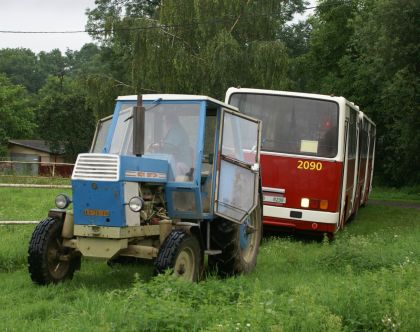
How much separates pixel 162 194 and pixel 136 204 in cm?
91

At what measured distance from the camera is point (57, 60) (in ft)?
405

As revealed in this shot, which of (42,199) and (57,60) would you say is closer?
(42,199)

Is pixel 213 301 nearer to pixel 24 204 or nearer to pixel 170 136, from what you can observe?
pixel 170 136

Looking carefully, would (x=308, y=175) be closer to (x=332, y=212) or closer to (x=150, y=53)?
(x=332, y=212)

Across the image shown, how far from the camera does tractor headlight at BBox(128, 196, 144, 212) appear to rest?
716 cm

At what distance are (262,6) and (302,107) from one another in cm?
2040

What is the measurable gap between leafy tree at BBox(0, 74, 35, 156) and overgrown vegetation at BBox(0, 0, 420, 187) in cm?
654

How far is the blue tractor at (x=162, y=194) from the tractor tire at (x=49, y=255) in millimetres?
12

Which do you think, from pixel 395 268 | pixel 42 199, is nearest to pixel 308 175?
pixel 395 268

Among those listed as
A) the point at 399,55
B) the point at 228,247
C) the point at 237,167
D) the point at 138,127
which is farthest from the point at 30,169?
the point at 138,127

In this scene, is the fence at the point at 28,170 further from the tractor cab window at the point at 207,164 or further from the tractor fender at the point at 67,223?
the tractor fender at the point at 67,223

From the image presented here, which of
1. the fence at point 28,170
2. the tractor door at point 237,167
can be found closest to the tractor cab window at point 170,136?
the tractor door at point 237,167

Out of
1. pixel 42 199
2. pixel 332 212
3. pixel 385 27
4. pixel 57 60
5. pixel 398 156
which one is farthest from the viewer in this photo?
pixel 57 60

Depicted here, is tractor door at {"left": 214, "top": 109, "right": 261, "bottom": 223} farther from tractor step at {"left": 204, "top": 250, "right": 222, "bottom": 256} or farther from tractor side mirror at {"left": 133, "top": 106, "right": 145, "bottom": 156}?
tractor side mirror at {"left": 133, "top": 106, "right": 145, "bottom": 156}
